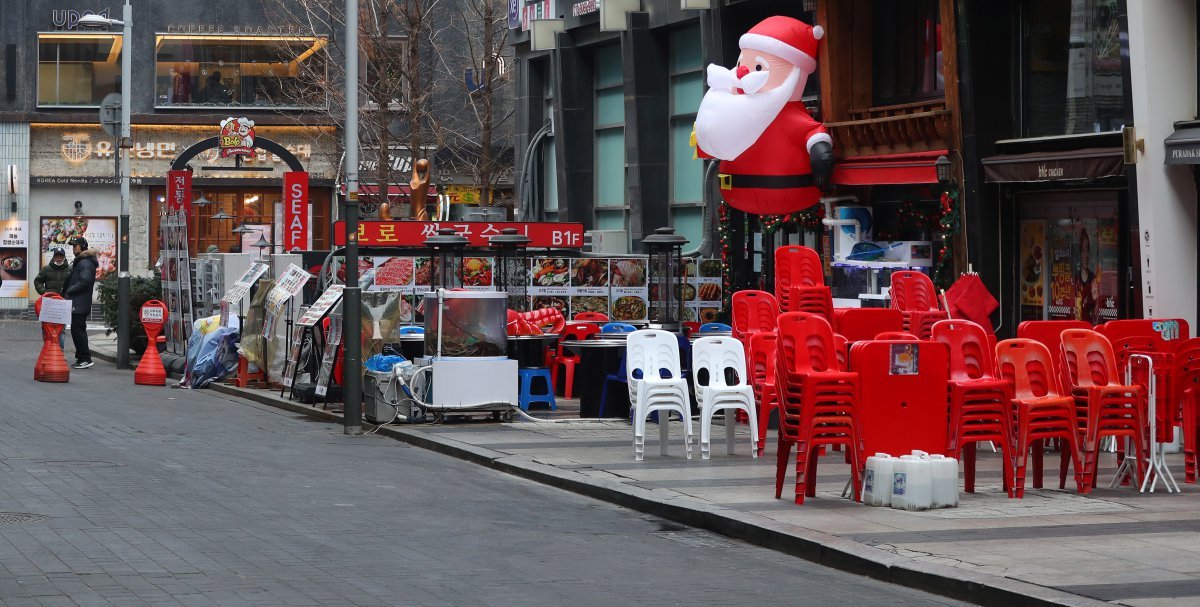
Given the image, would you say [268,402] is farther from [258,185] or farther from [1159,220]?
[258,185]

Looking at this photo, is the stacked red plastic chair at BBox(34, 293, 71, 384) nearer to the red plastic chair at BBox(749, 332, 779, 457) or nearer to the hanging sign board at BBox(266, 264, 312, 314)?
the hanging sign board at BBox(266, 264, 312, 314)

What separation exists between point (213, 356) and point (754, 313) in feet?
32.4

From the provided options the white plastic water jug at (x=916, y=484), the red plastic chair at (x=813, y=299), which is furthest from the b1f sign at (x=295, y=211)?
the white plastic water jug at (x=916, y=484)

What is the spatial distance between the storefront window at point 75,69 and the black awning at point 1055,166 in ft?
112

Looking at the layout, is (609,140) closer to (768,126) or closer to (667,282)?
(768,126)

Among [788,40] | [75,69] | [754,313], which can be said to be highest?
[75,69]

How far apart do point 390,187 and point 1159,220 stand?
30.8 metres

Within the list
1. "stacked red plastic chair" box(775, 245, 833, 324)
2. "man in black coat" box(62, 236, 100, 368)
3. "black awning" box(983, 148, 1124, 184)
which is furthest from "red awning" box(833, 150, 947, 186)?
"man in black coat" box(62, 236, 100, 368)

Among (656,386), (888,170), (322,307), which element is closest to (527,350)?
(322,307)

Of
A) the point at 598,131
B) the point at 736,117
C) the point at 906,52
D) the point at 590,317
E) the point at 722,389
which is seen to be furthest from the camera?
the point at 598,131

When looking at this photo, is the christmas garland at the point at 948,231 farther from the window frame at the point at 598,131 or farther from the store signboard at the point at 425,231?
the window frame at the point at 598,131

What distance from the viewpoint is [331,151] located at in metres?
48.6

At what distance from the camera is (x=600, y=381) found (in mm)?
19359

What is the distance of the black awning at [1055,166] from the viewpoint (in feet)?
58.6
